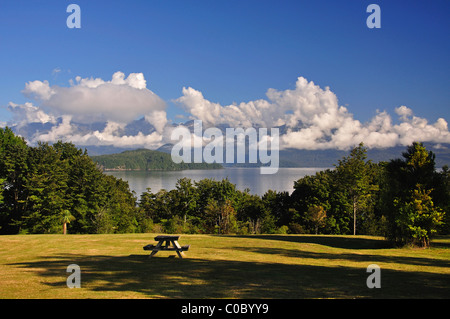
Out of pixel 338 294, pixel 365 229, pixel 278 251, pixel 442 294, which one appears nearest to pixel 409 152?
pixel 278 251

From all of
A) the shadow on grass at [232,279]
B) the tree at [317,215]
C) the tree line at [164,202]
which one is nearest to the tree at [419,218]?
the shadow on grass at [232,279]

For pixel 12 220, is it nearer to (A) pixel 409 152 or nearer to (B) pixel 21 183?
(B) pixel 21 183

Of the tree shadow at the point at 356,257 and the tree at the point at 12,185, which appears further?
the tree at the point at 12,185

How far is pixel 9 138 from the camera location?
56.4 m

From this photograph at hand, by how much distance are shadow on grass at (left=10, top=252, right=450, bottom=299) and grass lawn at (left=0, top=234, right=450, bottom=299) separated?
0.09 ft

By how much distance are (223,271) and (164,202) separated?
195 ft

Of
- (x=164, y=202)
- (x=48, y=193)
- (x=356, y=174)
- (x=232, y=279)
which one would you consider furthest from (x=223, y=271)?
(x=164, y=202)

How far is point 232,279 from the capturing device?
1171 centimetres

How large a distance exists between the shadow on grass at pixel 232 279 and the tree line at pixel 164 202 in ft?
75.8

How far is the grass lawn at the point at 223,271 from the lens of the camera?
9805 mm

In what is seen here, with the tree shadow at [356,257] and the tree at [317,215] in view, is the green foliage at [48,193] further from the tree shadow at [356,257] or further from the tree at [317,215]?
the tree shadow at [356,257]

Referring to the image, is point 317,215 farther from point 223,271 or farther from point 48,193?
point 223,271
